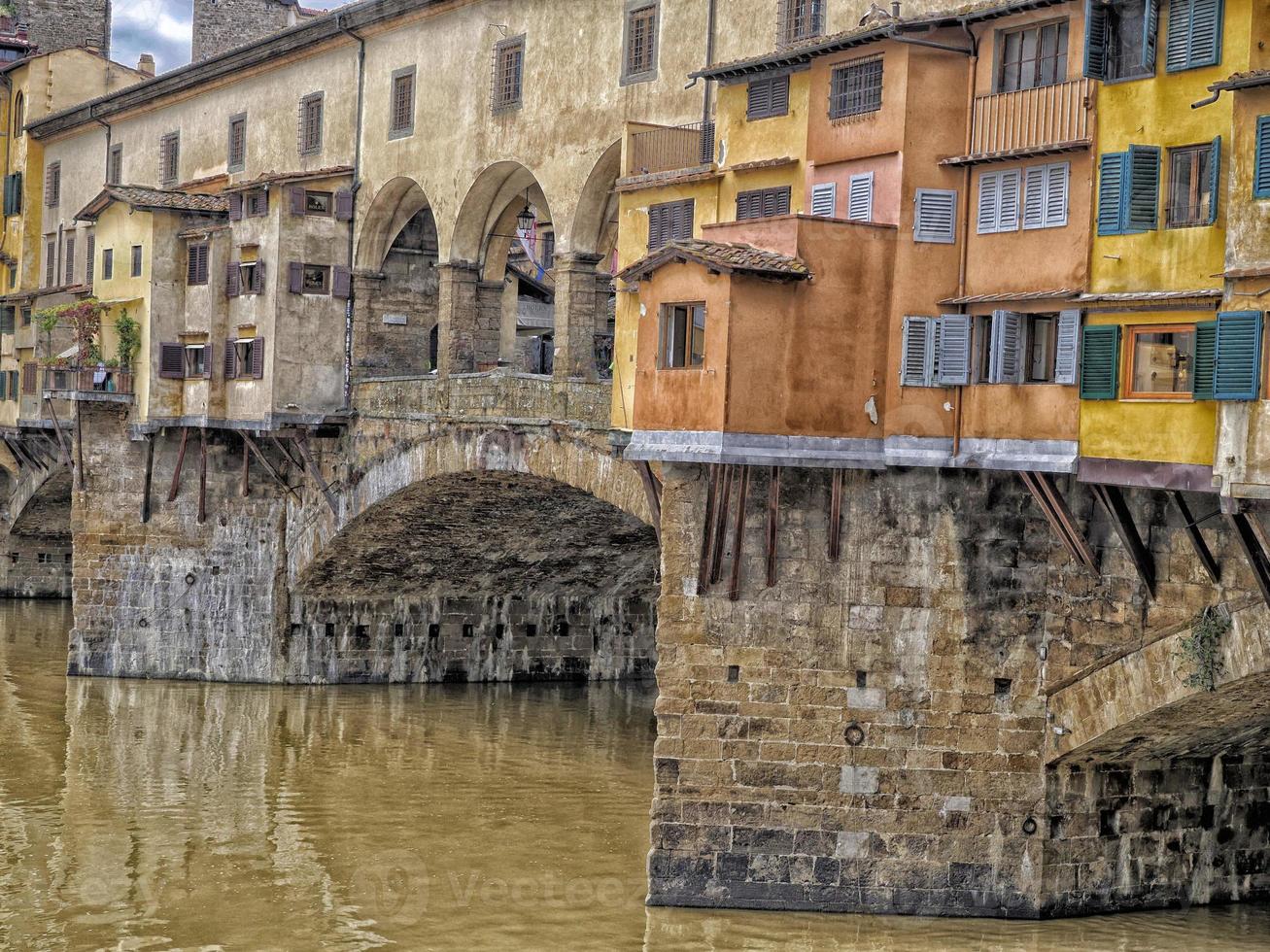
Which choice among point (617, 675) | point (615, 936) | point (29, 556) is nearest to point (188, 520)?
point (617, 675)

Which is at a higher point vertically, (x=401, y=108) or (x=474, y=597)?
(x=401, y=108)

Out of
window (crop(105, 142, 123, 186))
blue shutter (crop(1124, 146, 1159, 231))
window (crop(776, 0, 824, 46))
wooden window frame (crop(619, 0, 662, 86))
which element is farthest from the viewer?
window (crop(105, 142, 123, 186))

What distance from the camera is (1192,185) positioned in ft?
60.3

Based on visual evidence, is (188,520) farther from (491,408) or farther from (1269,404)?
(1269,404)

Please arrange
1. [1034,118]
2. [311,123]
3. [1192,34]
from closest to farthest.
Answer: [1192,34]
[1034,118]
[311,123]

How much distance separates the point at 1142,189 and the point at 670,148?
933 cm

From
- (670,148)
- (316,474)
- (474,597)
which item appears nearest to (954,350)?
(670,148)

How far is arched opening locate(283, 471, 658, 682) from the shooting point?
3694cm

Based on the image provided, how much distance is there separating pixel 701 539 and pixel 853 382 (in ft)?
8.12

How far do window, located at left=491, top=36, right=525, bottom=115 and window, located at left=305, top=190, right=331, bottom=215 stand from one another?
19.1 feet

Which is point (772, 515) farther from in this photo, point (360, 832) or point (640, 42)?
point (640, 42)

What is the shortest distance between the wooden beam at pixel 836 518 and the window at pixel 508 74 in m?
13.2

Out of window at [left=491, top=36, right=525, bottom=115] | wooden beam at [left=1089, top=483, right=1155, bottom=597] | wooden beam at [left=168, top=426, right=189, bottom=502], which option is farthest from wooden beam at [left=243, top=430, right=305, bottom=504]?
wooden beam at [left=1089, top=483, right=1155, bottom=597]

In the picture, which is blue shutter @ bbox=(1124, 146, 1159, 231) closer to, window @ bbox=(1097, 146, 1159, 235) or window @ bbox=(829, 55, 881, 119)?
window @ bbox=(1097, 146, 1159, 235)
